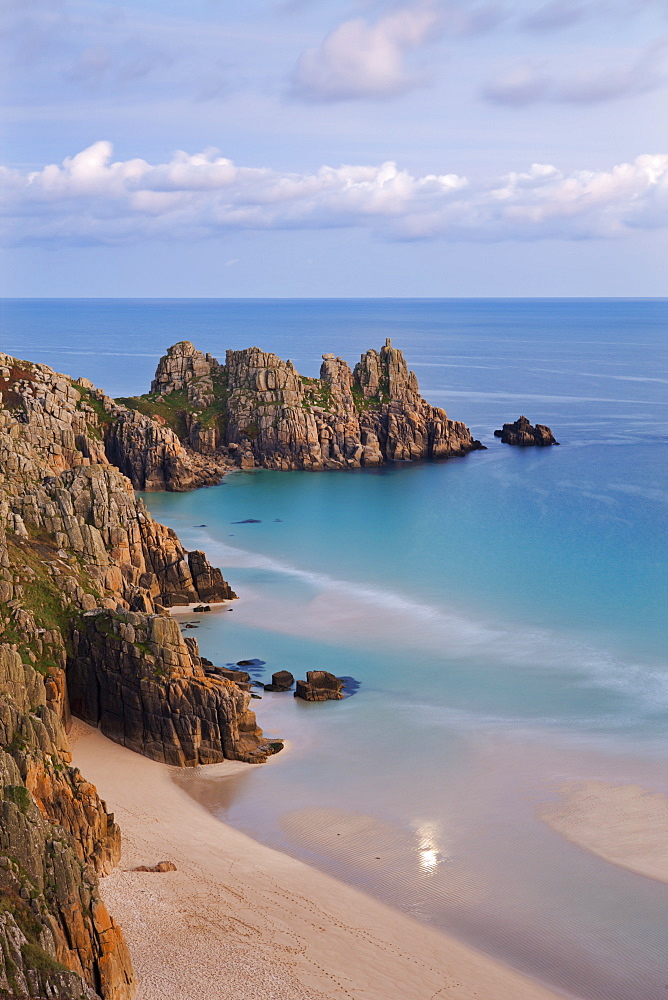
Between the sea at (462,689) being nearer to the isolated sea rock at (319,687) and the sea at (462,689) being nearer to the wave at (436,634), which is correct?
the wave at (436,634)

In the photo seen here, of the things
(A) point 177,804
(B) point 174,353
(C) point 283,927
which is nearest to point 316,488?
(B) point 174,353

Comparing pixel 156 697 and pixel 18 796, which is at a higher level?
pixel 18 796

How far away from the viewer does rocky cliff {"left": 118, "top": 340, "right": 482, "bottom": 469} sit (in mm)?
132750

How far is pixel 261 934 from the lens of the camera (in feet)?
122

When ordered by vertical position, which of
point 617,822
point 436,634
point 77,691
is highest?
point 77,691

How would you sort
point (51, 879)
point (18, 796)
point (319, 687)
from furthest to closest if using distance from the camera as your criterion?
point (319, 687)
point (18, 796)
point (51, 879)

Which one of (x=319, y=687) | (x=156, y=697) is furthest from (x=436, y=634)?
(x=156, y=697)

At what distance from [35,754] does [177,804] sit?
306 inches

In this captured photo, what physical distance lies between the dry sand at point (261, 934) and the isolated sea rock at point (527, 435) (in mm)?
110117

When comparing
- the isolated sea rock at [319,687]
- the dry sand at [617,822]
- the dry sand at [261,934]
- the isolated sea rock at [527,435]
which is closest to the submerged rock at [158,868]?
the dry sand at [261,934]

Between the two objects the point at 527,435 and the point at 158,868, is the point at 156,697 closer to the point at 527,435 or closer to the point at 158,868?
the point at 158,868

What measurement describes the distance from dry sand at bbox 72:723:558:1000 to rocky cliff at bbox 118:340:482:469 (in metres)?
89.8

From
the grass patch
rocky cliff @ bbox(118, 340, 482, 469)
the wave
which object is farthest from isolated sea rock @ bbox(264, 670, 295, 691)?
rocky cliff @ bbox(118, 340, 482, 469)

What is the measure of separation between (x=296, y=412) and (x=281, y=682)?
74.8 m
